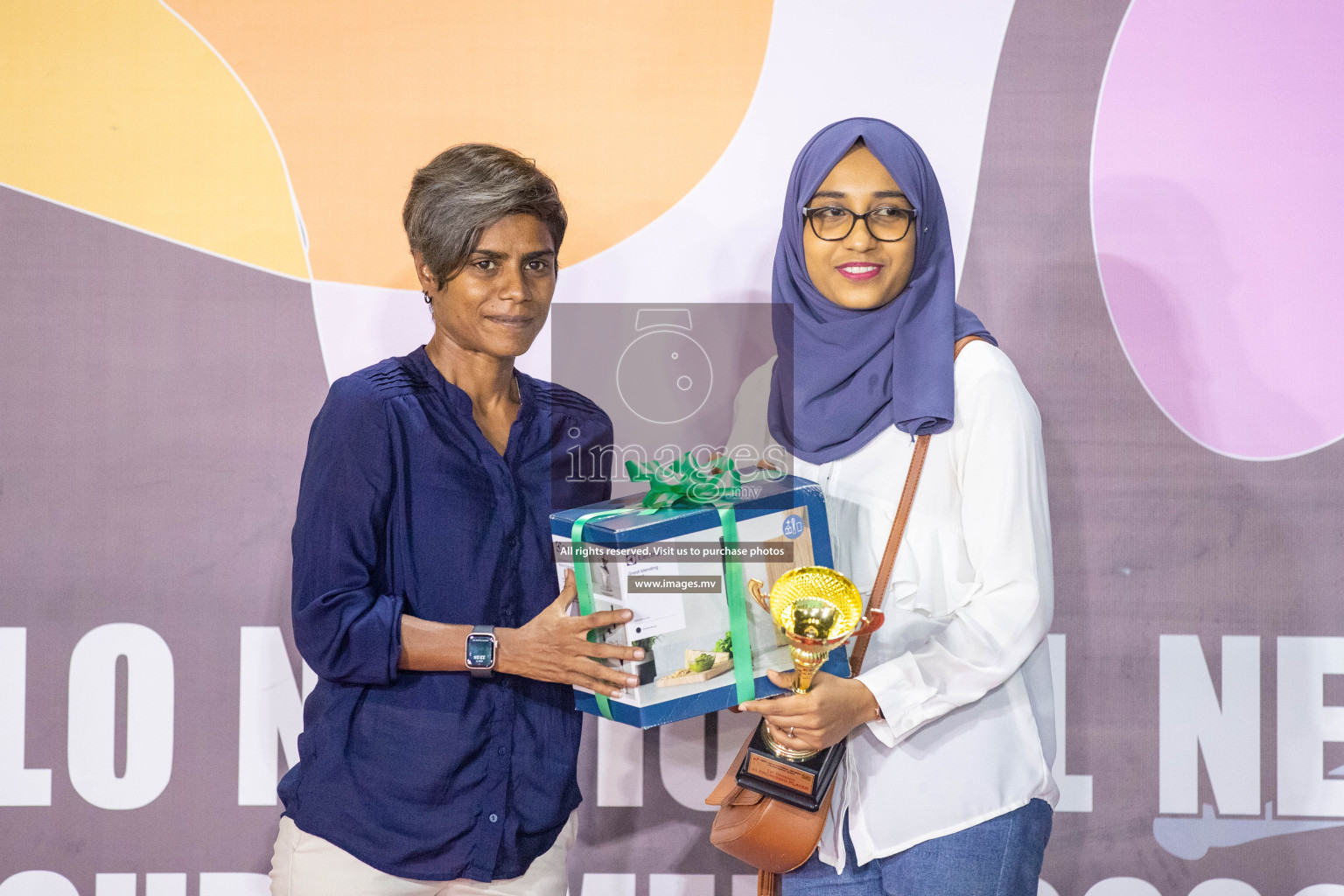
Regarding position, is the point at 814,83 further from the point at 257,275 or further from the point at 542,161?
the point at 257,275

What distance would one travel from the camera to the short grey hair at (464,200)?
169cm

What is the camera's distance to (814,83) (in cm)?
238

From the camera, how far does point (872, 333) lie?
1681 millimetres

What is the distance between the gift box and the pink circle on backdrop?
1.33 m

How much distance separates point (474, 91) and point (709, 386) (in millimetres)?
1056

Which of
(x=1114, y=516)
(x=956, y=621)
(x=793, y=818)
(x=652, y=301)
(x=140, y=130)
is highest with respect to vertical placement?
(x=140, y=130)

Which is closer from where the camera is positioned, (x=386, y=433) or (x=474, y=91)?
(x=386, y=433)

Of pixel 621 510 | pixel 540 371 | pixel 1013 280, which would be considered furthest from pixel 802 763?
pixel 1013 280

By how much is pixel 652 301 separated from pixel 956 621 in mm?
1167

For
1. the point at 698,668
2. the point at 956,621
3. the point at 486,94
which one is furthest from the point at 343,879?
the point at 486,94

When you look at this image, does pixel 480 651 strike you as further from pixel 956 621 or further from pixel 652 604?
pixel 956 621

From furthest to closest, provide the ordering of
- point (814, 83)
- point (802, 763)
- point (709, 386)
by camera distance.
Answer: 1. point (814, 83)
2. point (709, 386)
3. point (802, 763)

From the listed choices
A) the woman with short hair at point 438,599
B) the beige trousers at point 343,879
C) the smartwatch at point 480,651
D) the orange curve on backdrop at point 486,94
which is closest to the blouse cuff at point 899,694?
the woman with short hair at point 438,599

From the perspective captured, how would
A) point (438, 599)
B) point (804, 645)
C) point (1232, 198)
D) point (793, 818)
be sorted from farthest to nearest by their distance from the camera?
point (1232, 198), point (438, 599), point (793, 818), point (804, 645)
